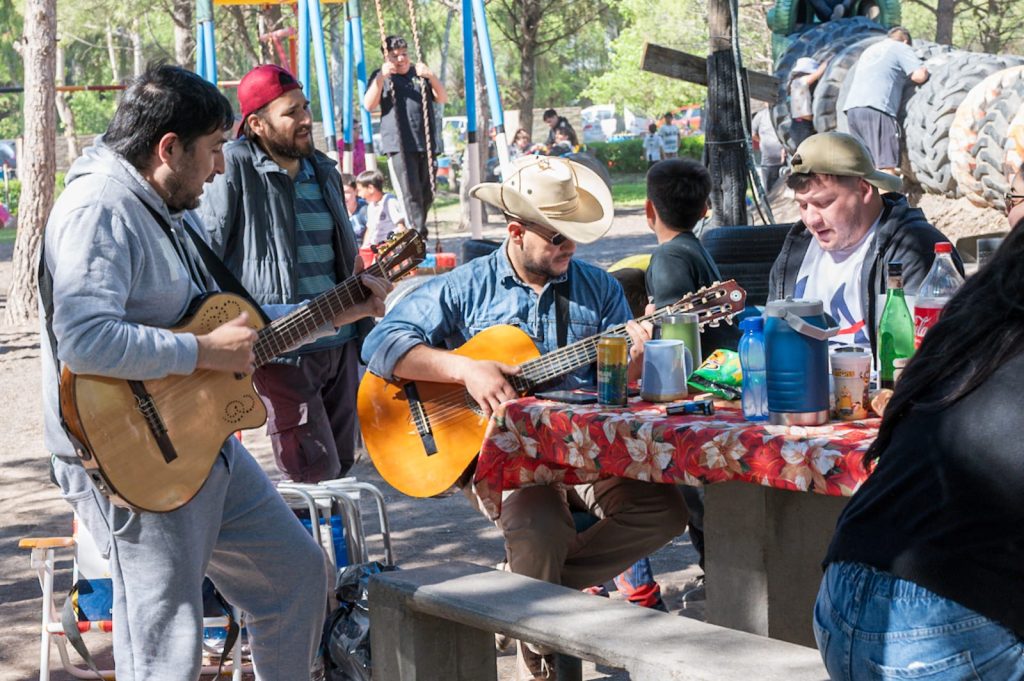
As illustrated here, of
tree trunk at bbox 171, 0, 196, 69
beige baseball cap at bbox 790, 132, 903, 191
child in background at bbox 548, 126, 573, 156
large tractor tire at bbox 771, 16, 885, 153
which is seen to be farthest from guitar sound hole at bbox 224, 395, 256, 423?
tree trunk at bbox 171, 0, 196, 69

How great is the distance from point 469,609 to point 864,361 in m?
1.14

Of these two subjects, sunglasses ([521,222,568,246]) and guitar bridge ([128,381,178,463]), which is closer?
guitar bridge ([128,381,178,463])

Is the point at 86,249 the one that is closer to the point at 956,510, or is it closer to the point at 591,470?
the point at 591,470

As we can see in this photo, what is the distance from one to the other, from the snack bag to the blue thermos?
17.6 inches

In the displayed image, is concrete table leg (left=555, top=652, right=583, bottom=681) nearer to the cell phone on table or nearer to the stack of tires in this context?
the cell phone on table

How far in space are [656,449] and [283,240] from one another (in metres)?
2.30

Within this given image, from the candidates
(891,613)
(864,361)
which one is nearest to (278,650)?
(864,361)

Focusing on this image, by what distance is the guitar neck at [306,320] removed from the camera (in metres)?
3.88

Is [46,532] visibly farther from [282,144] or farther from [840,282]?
[840,282]

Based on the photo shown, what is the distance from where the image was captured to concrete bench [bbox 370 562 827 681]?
111 inches

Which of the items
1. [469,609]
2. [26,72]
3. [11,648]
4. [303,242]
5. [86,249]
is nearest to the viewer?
[86,249]

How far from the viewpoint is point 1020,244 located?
1925mm

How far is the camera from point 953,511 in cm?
196

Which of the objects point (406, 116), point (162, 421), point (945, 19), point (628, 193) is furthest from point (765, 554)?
point (628, 193)
